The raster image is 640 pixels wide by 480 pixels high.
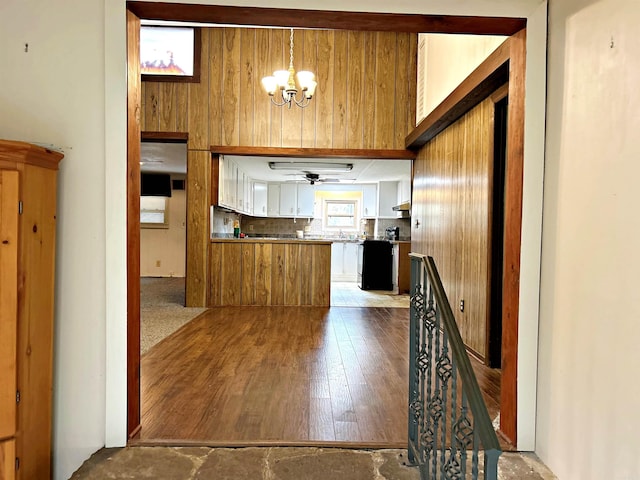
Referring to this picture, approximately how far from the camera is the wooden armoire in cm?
156

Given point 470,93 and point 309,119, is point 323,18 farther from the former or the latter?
point 309,119

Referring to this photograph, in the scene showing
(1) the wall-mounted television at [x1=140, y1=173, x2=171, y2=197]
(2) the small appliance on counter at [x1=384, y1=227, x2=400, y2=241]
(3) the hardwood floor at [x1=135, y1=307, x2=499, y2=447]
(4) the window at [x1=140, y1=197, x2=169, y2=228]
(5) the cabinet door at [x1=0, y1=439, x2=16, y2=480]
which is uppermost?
(1) the wall-mounted television at [x1=140, y1=173, x2=171, y2=197]

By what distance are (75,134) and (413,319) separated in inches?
67.8

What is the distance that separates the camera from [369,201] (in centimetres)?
888

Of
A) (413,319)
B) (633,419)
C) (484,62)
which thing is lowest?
→ (633,419)

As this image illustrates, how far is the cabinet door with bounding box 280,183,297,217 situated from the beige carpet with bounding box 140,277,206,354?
2.67 meters

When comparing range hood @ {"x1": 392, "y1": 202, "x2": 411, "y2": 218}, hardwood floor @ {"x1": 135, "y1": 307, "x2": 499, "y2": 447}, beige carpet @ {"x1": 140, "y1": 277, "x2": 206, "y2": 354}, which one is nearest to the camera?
hardwood floor @ {"x1": 135, "y1": 307, "x2": 499, "y2": 447}

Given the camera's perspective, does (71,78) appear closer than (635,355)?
No

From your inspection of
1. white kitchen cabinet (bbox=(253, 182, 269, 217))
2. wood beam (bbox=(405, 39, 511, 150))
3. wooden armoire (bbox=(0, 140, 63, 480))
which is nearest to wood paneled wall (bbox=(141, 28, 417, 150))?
wood beam (bbox=(405, 39, 511, 150))

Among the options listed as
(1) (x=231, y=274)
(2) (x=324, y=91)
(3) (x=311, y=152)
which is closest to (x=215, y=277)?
(1) (x=231, y=274)

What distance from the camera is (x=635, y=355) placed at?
125 cm

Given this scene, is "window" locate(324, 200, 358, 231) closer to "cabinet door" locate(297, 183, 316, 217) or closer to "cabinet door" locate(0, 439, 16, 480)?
"cabinet door" locate(297, 183, 316, 217)

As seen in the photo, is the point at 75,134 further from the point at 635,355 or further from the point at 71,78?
the point at 635,355

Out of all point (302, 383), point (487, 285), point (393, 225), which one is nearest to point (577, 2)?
point (487, 285)
